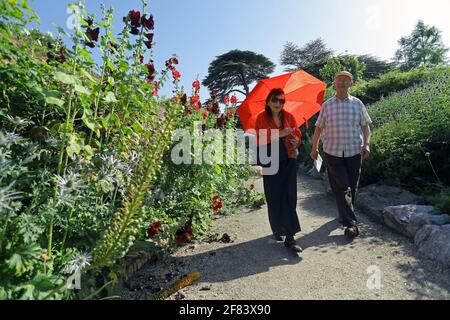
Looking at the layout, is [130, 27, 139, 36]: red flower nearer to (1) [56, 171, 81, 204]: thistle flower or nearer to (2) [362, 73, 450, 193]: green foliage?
(1) [56, 171, 81, 204]: thistle flower

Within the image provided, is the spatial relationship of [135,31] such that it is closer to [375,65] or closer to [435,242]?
[435,242]

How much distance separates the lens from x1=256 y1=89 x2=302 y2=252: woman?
380 centimetres

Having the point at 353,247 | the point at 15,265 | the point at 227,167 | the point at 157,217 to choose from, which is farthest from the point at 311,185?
the point at 15,265

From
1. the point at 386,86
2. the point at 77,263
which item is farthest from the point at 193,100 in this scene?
the point at 386,86

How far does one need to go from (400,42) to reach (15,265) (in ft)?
211

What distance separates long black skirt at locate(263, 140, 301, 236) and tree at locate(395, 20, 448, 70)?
53.0 m

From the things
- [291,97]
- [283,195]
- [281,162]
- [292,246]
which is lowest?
[292,246]

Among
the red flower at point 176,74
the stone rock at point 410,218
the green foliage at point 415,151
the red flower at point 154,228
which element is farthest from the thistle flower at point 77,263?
the green foliage at point 415,151

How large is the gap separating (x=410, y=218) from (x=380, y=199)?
969mm

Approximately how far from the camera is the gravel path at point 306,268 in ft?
9.16

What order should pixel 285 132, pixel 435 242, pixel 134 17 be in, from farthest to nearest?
1. pixel 285 132
2. pixel 435 242
3. pixel 134 17

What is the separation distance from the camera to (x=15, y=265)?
5.86 ft

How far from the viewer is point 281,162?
12.7 feet

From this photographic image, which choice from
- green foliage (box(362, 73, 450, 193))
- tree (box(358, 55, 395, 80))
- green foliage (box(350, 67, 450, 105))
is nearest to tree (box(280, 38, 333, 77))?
tree (box(358, 55, 395, 80))
